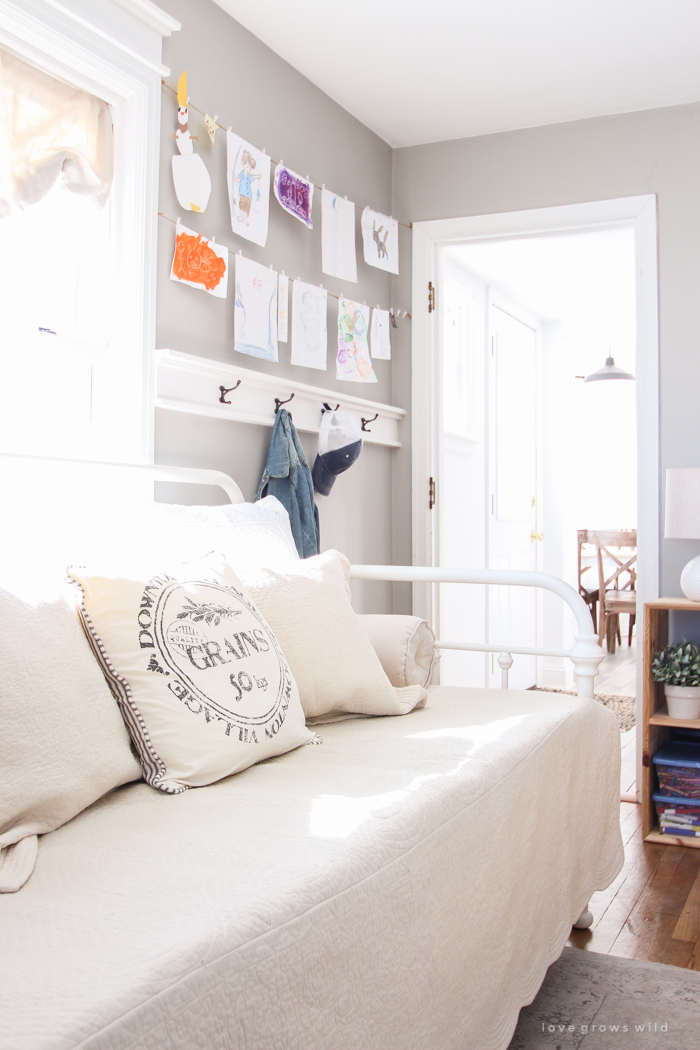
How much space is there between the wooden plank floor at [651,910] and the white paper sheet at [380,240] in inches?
80.7

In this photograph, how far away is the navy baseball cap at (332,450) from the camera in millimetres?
2672

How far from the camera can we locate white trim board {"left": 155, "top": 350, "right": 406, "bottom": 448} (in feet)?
6.98

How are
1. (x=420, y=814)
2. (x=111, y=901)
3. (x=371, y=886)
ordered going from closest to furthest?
1. (x=111, y=901)
2. (x=371, y=886)
3. (x=420, y=814)

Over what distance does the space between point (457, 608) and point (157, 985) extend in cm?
355

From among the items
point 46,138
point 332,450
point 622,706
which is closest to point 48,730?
point 46,138

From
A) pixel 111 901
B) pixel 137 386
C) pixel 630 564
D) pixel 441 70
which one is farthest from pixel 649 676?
pixel 630 564

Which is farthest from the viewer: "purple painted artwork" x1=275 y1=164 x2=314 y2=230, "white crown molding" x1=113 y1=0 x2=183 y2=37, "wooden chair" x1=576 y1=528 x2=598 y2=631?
"wooden chair" x1=576 y1=528 x2=598 y2=631

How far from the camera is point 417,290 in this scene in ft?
10.8

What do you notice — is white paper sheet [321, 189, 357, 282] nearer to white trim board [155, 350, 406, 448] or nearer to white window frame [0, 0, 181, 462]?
Result: white trim board [155, 350, 406, 448]

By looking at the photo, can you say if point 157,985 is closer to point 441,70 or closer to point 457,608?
point 441,70

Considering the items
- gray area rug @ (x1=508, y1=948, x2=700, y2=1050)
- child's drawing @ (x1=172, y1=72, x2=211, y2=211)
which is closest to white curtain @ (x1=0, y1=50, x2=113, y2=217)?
child's drawing @ (x1=172, y1=72, x2=211, y2=211)

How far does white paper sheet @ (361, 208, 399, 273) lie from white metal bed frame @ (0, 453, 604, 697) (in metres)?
1.15

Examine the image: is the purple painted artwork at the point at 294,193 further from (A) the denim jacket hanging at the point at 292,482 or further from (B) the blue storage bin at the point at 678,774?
(B) the blue storage bin at the point at 678,774

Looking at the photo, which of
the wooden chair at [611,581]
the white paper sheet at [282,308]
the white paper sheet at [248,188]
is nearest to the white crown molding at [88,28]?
Result: the white paper sheet at [248,188]
